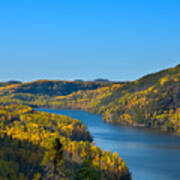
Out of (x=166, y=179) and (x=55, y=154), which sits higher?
(x=55, y=154)

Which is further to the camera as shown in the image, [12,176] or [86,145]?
[86,145]

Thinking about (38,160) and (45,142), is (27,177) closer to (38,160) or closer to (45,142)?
(38,160)

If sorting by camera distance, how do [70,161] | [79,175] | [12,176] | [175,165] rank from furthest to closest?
[175,165]
[70,161]
[12,176]
[79,175]

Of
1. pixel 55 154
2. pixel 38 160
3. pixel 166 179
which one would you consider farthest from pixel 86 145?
pixel 55 154

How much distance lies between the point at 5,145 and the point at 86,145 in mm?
35428

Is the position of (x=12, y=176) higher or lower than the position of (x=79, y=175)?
lower

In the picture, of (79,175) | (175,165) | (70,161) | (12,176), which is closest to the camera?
(79,175)

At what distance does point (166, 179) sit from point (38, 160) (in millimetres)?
49318

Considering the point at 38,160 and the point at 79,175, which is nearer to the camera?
the point at 79,175

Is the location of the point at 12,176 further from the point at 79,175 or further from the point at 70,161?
the point at 79,175

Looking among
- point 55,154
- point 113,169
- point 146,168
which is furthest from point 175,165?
point 55,154

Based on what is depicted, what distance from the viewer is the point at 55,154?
96688 millimetres

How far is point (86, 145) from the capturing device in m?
197

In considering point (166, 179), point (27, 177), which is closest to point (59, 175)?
point (27, 177)
